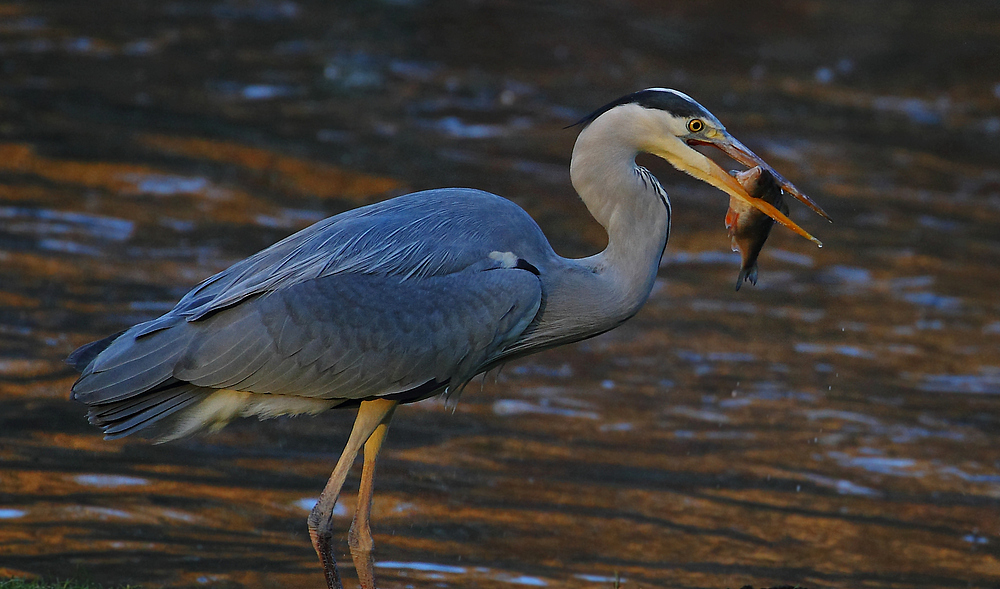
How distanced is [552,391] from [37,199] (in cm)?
617

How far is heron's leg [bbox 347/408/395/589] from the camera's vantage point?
592 centimetres

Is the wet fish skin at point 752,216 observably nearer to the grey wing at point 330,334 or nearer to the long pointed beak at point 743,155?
the long pointed beak at point 743,155

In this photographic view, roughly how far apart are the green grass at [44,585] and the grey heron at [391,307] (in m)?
0.78

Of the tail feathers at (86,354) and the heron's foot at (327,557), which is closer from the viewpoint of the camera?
the heron's foot at (327,557)

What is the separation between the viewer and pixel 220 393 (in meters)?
5.92

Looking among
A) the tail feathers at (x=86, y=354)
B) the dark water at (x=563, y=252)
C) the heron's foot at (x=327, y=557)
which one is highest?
the tail feathers at (x=86, y=354)

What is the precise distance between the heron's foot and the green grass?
110cm

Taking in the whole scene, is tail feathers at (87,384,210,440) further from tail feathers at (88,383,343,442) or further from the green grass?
the green grass

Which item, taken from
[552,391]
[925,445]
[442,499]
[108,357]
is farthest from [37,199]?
[925,445]

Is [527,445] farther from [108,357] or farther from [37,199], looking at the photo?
[37,199]

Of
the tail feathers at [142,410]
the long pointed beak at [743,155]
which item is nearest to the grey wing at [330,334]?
the tail feathers at [142,410]

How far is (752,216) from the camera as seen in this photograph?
5.86 meters

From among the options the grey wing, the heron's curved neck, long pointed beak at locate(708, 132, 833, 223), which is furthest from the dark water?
long pointed beak at locate(708, 132, 833, 223)

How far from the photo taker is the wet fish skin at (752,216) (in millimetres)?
5742
